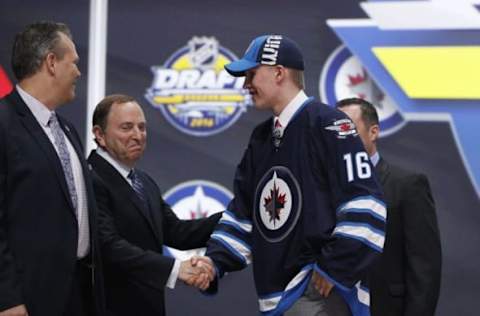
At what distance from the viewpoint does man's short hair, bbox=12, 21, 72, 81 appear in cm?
303

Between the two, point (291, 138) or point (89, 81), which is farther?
point (89, 81)

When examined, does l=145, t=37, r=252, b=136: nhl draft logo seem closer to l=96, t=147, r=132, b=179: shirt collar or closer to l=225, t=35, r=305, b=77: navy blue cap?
l=96, t=147, r=132, b=179: shirt collar

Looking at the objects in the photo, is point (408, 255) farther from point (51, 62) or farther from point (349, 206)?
point (51, 62)

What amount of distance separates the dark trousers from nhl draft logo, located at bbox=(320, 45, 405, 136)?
210cm

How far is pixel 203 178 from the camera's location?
202 inches

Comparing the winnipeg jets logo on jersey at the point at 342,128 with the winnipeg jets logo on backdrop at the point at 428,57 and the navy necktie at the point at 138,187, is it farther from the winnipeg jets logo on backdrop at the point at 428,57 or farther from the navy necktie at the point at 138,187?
the winnipeg jets logo on backdrop at the point at 428,57

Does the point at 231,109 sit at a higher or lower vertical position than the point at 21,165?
lower

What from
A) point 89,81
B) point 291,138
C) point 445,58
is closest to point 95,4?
point 89,81

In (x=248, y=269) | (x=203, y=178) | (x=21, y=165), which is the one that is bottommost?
(x=248, y=269)

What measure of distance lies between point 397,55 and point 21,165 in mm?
2491

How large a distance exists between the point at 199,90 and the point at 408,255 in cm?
201

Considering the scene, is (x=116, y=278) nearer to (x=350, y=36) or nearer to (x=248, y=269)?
(x=248, y=269)

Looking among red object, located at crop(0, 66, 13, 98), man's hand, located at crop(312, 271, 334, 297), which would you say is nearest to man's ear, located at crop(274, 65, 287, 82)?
man's hand, located at crop(312, 271, 334, 297)

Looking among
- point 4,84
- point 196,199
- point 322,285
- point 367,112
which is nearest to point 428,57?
point 367,112
